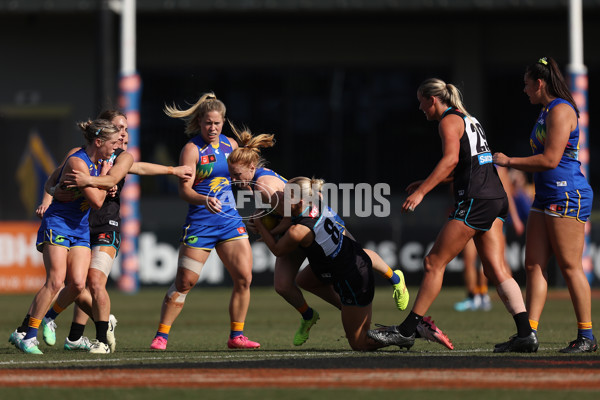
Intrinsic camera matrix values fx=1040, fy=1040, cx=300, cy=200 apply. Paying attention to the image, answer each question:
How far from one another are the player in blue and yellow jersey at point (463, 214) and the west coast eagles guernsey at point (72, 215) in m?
2.53

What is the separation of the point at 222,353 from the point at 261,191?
1.35 m

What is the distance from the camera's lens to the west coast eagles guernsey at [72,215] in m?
8.42

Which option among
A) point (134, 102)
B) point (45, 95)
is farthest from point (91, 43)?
point (134, 102)

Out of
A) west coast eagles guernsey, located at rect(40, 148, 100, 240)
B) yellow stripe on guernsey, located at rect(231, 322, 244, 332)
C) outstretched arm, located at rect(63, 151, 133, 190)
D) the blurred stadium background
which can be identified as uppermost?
the blurred stadium background

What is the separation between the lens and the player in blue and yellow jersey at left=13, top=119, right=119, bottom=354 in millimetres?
8336

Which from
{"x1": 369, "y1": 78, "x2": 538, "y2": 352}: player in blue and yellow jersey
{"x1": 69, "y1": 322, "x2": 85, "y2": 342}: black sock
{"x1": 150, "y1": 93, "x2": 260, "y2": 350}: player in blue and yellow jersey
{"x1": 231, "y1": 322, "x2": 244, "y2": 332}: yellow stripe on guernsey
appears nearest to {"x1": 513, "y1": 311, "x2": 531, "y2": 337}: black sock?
{"x1": 369, "y1": 78, "x2": 538, "y2": 352}: player in blue and yellow jersey

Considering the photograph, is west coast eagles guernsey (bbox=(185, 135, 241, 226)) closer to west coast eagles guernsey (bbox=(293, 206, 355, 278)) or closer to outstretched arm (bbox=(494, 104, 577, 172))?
west coast eagles guernsey (bbox=(293, 206, 355, 278))

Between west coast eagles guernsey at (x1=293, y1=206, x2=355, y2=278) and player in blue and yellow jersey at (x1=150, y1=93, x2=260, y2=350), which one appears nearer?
west coast eagles guernsey at (x1=293, y1=206, x2=355, y2=278)

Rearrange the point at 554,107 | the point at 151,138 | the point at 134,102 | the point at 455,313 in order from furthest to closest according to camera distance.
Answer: the point at 151,138
the point at 134,102
the point at 455,313
the point at 554,107

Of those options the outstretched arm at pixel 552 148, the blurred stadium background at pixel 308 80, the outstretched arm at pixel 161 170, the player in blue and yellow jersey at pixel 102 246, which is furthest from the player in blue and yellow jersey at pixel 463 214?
the blurred stadium background at pixel 308 80

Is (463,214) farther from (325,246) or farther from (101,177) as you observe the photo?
(101,177)

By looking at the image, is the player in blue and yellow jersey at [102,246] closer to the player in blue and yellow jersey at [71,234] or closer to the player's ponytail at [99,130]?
the player in blue and yellow jersey at [71,234]

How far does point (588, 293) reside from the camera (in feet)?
26.9
